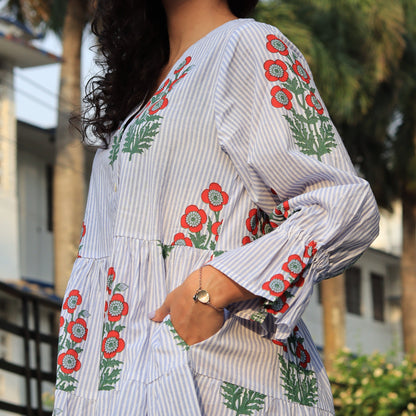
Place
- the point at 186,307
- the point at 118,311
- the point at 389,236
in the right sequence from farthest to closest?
1. the point at 389,236
2. the point at 118,311
3. the point at 186,307

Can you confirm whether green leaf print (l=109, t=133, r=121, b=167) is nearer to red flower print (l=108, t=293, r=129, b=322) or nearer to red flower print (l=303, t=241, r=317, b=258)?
red flower print (l=108, t=293, r=129, b=322)

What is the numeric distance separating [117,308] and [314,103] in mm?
506

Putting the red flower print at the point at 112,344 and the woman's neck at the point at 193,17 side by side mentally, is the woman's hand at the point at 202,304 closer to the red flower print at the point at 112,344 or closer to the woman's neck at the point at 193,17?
the red flower print at the point at 112,344

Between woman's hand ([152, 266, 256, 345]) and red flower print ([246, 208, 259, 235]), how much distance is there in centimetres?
17

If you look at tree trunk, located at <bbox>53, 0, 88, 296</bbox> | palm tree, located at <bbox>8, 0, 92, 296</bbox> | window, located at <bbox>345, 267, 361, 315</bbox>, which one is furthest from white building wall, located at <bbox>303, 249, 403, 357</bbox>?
tree trunk, located at <bbox>53, 0, 88, 296</bbox>

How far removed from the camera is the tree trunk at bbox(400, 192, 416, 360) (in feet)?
74.9

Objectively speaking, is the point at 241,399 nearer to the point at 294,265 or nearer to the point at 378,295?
the point at 294,265

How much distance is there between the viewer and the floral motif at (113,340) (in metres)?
1.57

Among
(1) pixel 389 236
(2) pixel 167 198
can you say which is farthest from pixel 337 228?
(1) pixel 389 236

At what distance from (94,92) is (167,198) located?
558 mm

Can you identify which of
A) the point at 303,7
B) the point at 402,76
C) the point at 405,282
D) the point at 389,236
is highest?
the point at 303,7

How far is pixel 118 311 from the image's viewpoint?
5.29ft

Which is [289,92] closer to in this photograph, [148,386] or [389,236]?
[148,386]

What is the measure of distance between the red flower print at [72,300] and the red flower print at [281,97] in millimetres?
510
